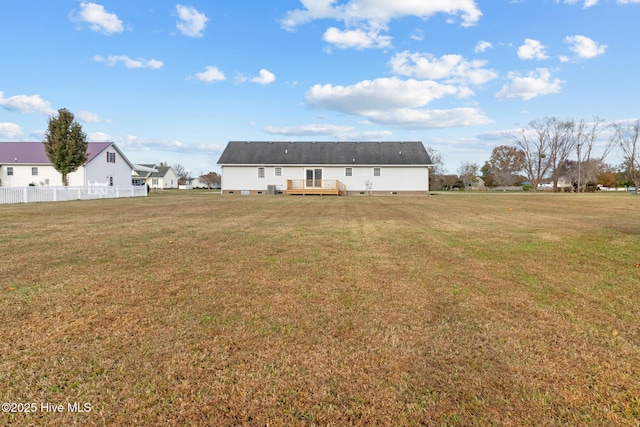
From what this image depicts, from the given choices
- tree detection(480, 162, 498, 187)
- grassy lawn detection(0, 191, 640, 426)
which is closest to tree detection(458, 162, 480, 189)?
tree detection(480, 162, 498, 187)

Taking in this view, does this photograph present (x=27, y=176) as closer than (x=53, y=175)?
No

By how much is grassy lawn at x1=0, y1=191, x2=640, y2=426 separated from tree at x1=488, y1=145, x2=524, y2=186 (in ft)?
251

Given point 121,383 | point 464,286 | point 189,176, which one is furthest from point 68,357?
point 189,176

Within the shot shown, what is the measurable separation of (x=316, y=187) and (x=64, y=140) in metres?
20.2

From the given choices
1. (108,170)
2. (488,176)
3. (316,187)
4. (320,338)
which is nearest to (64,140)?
(108,170)

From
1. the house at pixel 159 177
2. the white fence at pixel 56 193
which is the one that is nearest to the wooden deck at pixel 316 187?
the white fence at pixel 56 193

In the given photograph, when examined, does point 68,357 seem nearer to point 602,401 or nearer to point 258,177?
point 602,401

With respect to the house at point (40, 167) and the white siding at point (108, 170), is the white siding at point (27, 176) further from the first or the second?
the white siding at point (108, 170)

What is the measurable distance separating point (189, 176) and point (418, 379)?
98.0m

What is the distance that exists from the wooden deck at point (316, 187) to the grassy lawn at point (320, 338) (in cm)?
2625

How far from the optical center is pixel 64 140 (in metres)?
27.6

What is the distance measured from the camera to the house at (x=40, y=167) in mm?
33938

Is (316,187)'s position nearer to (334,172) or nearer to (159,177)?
(334,172)

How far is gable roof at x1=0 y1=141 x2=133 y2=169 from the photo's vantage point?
3472cm
